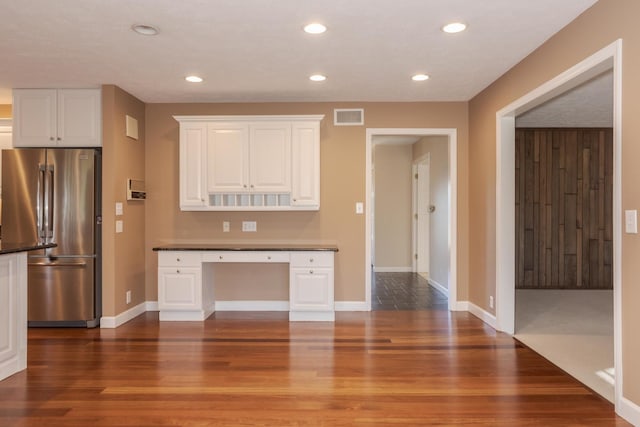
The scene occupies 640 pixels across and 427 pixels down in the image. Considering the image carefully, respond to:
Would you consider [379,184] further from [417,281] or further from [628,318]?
[628,318]

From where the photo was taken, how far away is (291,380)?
3.13 meters

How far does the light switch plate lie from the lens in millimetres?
2459

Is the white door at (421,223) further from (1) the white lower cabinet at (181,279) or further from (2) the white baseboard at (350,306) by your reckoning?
(1) the white lower cabinet at (181,279)

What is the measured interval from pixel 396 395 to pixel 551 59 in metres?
2.71

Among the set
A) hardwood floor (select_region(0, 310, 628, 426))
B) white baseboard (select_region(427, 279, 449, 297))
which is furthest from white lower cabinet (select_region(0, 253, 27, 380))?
white baseboard (select_region(427, 279, 449, 297))

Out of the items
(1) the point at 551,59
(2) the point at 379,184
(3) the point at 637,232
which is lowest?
(3) the point at 637,232

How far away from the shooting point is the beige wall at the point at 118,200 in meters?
4.62

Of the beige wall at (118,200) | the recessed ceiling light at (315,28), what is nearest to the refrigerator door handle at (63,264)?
the beige wall at (118,200)

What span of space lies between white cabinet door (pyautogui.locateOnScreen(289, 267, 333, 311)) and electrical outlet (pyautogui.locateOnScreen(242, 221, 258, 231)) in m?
0.87

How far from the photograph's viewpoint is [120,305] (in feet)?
15.6

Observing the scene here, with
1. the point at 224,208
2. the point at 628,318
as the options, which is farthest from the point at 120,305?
the point at 628,318

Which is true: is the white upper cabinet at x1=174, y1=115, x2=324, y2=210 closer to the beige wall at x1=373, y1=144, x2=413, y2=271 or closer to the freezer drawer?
the freezer drawer

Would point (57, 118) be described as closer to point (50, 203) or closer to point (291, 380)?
point (50, 203)

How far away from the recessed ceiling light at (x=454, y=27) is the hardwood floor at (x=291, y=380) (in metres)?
2.52
